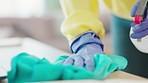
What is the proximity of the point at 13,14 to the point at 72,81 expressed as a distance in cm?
142

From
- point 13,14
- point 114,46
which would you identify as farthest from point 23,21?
point 114,46

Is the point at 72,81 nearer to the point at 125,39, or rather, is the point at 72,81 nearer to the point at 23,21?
the point at 125,39

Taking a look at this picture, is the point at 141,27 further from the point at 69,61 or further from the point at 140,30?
the point at 69,61

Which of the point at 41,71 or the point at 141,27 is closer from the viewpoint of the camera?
the point at 41,71

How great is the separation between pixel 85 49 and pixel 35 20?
1320mm

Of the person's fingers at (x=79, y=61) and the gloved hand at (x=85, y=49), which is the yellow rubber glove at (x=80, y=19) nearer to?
the gloved hand at (x=85, y=49)

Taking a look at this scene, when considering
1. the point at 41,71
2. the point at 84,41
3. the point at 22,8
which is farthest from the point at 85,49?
the point at 22,8

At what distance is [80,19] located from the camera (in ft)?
2.33

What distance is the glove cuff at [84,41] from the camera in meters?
0.64

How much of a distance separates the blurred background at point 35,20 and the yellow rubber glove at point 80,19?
1.00 meters

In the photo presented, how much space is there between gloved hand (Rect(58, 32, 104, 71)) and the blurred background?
111cm

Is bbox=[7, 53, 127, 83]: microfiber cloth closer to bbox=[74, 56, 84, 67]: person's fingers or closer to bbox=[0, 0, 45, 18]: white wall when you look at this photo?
bbox=[74, 56, 84, 67]: person's fingers

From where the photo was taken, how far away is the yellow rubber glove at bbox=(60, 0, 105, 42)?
68cm

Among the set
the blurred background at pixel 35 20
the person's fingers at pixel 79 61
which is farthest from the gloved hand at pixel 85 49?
the blurred background at pixel 35 20
